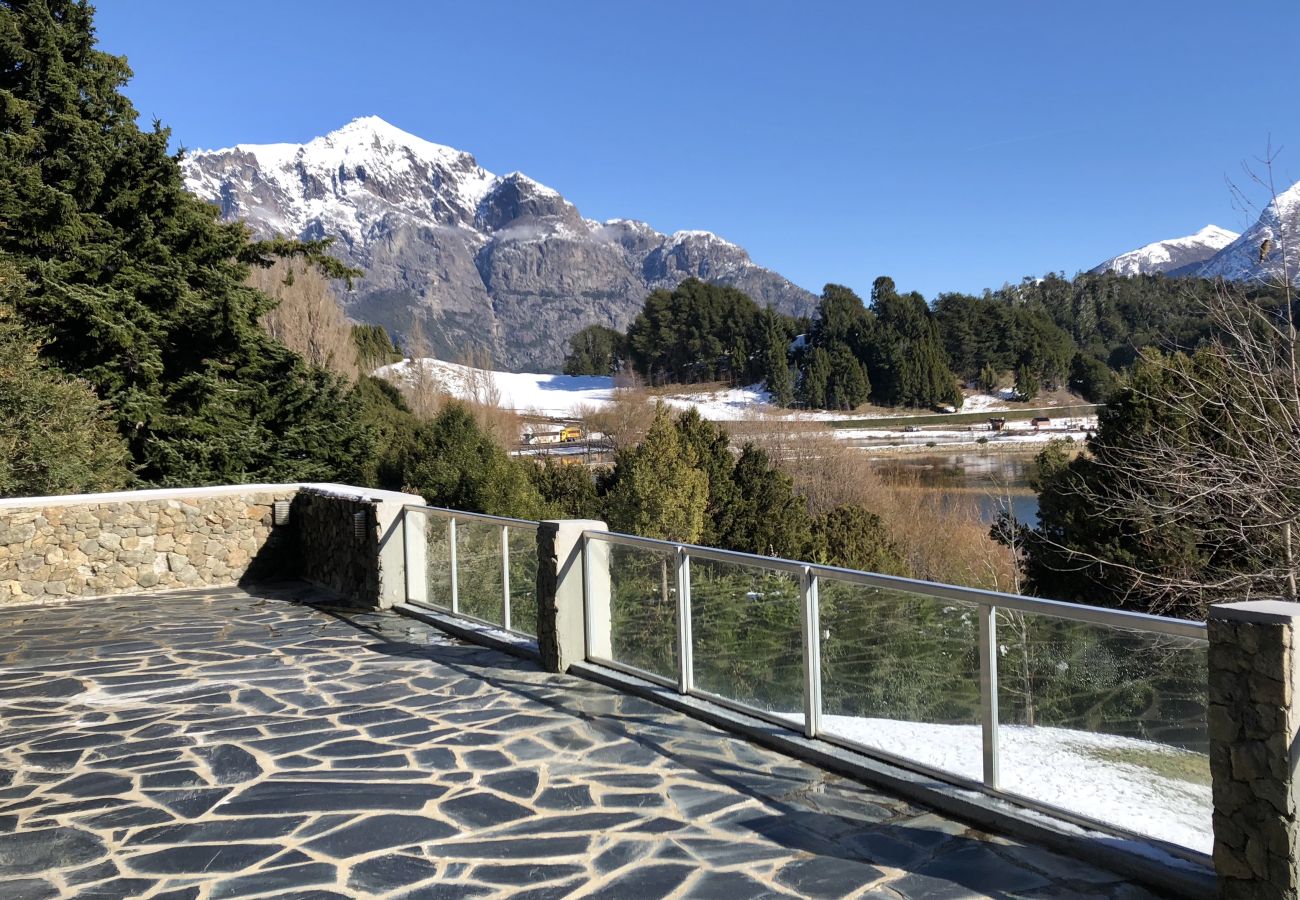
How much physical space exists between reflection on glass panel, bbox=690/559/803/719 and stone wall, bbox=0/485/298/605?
27.5 feet

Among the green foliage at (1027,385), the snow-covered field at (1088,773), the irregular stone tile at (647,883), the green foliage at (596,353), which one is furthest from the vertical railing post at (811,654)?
the green foliage at (596,353)

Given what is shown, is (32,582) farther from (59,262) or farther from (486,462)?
(486,462)

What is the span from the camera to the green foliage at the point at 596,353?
113 metres

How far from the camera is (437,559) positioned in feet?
31.9

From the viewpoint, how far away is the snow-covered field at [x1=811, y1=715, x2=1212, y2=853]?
375 centimetres

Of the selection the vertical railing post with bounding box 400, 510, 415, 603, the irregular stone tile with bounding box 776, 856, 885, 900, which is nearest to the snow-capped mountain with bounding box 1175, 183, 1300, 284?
the vertical railing post with bounding box 400, 510, 415, 603

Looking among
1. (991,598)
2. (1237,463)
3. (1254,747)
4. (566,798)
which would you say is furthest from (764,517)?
(1254,747)

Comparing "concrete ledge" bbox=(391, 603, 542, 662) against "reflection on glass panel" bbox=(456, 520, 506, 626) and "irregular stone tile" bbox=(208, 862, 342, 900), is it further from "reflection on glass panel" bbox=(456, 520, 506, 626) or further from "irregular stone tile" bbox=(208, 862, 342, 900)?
"irregular stone tile" bbox=(208, 862, 342, 900)

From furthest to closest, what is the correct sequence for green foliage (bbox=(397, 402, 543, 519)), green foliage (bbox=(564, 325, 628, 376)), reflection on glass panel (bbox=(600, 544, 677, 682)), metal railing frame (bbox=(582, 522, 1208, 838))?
1. green foliage (bbox=(564, 325, 628, 376))
2. green foliage (bbox=(397, 402, 543, 519))
3. reflection on glass panel (bbox=(600, 544, 677, 682))
4. metal railing frame (bbox=(582, 522, 1208, 838))

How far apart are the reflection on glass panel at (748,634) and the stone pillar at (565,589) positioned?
3.97 feet

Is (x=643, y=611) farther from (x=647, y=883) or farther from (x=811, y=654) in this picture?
(x=647, y=883)

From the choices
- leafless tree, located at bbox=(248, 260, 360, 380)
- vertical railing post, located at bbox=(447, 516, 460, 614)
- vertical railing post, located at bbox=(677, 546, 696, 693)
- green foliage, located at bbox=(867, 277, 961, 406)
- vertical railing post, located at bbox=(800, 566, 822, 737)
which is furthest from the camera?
green foliage, located at bbox=(867, 277, 961, 406)

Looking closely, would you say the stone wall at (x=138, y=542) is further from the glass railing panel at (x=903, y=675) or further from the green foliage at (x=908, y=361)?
the green foliage at (x=908, y=361)

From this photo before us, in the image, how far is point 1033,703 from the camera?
13.9ft
